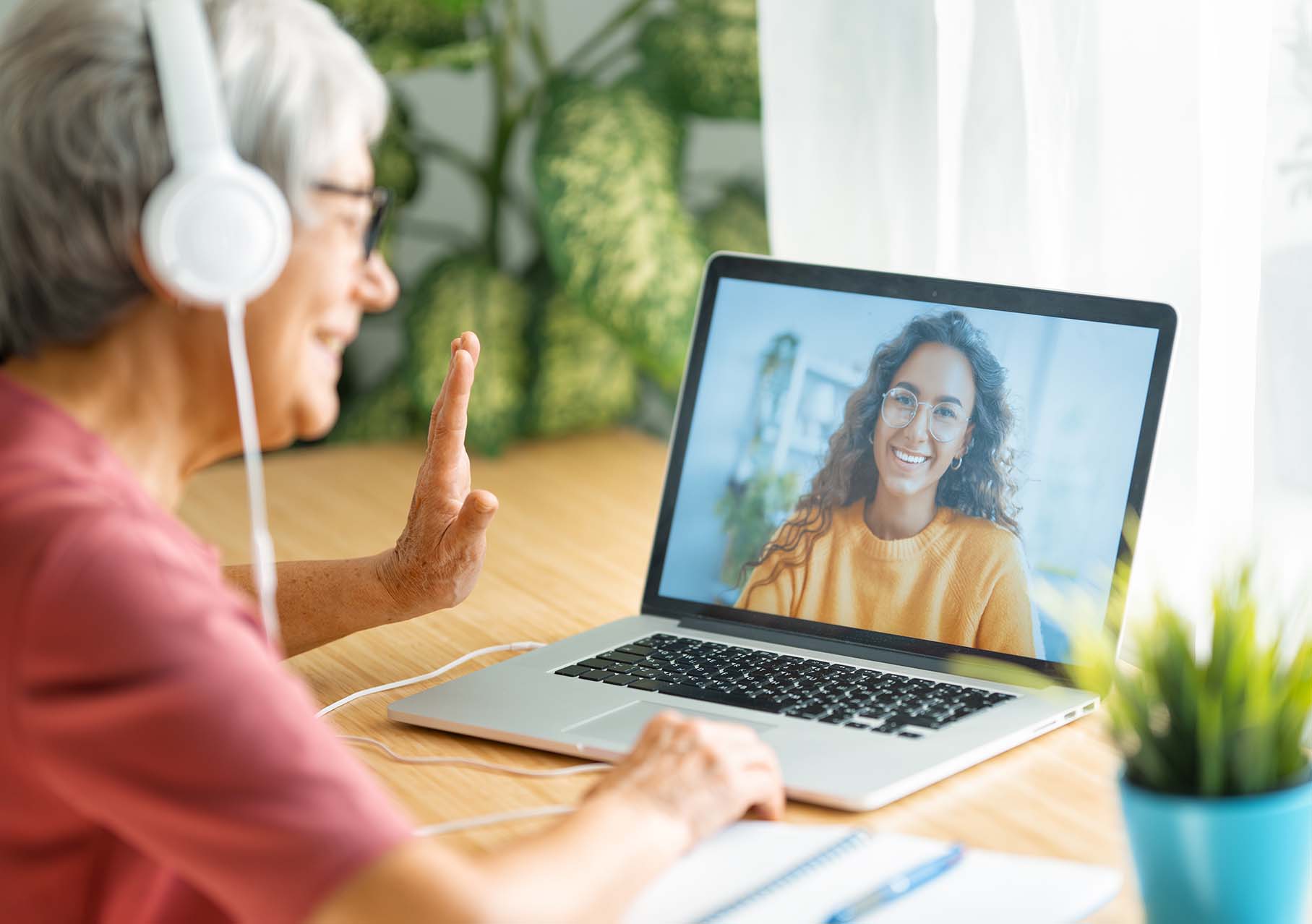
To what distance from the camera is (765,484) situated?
3.62 ft

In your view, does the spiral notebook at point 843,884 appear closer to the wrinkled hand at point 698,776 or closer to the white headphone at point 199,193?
the wrinkled hand at point 698,776

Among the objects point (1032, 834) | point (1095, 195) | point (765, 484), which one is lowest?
point (1032, 834)

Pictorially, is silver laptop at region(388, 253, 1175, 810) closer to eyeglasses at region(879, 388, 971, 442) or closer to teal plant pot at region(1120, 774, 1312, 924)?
eyeglasses at region(879, 388, 971, 442)

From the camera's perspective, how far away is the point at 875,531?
1.04 metres

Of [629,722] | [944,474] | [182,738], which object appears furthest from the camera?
[944,474]

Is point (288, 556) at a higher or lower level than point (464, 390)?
lower

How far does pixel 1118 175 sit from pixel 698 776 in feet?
1.96

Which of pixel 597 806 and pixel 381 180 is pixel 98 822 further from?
pixel 381 180

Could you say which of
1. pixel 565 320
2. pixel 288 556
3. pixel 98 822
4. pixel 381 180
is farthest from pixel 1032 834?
pixel 381 180

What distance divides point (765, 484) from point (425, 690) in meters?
0.30

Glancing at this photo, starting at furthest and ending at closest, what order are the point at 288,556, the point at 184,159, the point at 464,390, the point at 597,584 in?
1. the point at 288,556
2. the point at 597,584
3. the point at 464,390
4. the point at 184,159

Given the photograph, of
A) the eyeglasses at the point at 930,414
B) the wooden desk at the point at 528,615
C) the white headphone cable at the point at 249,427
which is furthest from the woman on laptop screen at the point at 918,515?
the white headphone cable at the point at 249,427

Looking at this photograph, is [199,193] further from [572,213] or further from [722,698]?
[572,213]

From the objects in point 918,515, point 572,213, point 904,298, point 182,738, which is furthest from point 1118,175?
point 182,738
